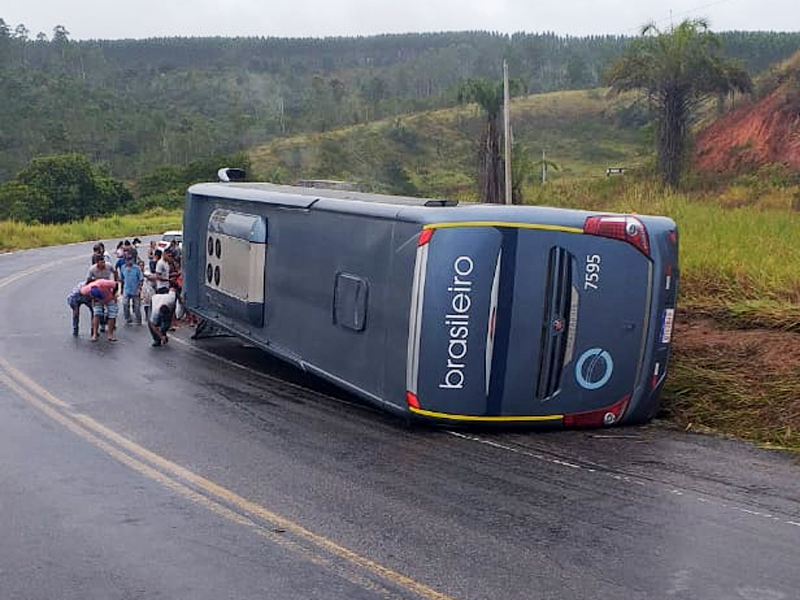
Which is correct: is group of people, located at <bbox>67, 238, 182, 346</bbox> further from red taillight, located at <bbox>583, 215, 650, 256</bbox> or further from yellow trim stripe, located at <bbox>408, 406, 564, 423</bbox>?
red taillight, located at <bbox>583, 215, 650, 256</bbox>

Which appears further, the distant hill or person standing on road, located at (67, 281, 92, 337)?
the distant hill

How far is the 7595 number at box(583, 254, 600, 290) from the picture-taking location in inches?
417

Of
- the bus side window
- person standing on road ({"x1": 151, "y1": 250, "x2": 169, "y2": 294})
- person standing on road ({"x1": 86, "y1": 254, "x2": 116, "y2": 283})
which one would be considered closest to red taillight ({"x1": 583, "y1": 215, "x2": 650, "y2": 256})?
the bus side window

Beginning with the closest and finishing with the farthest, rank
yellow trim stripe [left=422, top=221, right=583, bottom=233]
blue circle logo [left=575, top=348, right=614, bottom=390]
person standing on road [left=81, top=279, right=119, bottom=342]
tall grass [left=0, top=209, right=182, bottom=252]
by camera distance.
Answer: yellow trim stripe [left=422, top=221, right=583, bottom=233], blue circle logo [left=575, top=348, right=614, bottom=390], person standing on road [left=81, top=279, right=119, bottom=342], tall grass [left=0, top=209, right=182, bottom=252]

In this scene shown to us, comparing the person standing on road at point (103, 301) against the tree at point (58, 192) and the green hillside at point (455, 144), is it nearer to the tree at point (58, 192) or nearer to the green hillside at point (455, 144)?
the green hillside at point (455, 144)

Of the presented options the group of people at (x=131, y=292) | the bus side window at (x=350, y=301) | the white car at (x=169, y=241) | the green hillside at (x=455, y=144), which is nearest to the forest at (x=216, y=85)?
the green hillside at (x=455, y=144)

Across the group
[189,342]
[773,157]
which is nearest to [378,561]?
[189,342]

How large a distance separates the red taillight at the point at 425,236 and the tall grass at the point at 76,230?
128ft

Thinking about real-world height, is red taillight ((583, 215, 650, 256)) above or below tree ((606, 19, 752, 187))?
below

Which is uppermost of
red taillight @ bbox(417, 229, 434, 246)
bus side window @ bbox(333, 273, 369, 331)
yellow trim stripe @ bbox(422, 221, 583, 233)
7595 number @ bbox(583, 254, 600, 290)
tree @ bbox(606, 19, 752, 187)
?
tree @ bbox(606, 19, 752, 187)

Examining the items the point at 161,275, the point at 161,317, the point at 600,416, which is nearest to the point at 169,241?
the point at 161,275

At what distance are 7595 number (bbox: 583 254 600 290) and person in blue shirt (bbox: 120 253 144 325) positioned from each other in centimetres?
1214

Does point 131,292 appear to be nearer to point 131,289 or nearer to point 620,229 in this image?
point 131,289

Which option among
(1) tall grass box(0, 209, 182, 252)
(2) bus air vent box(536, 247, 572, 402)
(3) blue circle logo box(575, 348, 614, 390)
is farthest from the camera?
(1) tall grass box(0, 209, 182, 252)
